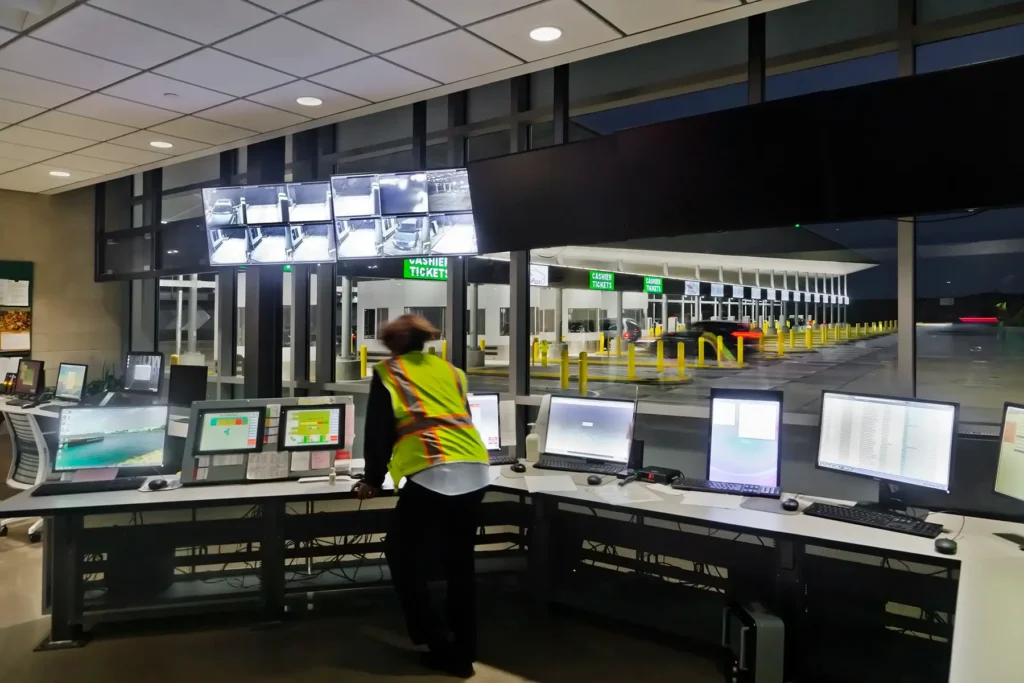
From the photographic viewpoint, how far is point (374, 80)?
362 centimetres

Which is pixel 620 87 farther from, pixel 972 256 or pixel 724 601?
pixel 724 601

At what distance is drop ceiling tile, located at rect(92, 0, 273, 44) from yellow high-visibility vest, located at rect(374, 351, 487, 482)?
5.45 feet

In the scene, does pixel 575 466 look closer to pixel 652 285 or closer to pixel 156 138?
pixel 156 138

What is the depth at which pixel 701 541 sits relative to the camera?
318cm

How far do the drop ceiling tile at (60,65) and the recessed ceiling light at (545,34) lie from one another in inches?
86.0

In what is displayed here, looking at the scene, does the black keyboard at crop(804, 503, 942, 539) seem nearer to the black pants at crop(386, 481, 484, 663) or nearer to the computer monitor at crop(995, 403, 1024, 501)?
the computer monitor at crop(995, 403, 1024, 501)

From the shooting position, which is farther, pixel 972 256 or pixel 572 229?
pixel 572 229

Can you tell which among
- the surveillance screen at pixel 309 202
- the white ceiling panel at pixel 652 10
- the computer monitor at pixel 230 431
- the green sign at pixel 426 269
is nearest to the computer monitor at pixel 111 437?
the computer monitor at pixel 230 431

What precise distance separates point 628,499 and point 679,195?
1.36 meters

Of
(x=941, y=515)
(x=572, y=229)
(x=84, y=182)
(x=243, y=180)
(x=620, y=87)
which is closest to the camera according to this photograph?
(x=941, y=515)

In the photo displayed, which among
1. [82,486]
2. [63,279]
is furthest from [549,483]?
[63,279]

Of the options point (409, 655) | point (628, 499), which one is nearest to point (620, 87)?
point (628, 499)

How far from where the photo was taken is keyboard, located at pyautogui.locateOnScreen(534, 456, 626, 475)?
3340mm

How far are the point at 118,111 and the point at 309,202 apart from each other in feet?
4.52
